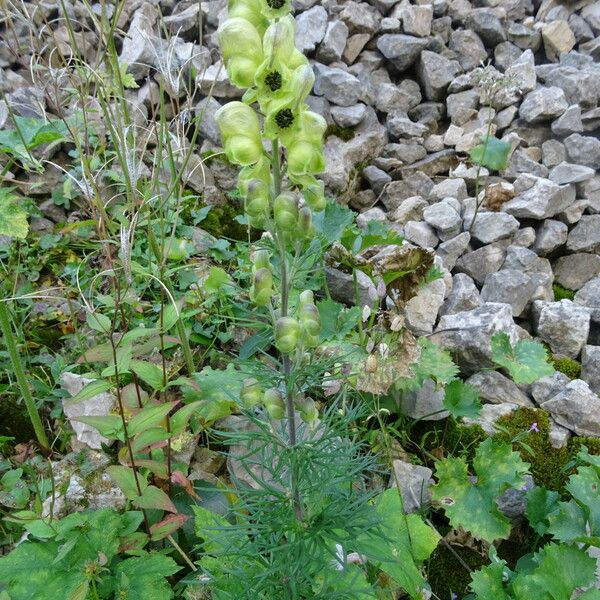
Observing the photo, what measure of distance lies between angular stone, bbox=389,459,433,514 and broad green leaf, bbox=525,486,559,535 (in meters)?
0.34

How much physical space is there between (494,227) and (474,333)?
3.11 feet

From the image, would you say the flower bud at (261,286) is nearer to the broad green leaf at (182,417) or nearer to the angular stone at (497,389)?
the broad green leaf at (182,417)

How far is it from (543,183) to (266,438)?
2693mm

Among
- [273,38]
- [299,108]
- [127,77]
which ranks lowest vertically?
[127,77]

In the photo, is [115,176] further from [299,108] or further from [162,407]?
[299,108]

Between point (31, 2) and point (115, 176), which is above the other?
point (31, 2)

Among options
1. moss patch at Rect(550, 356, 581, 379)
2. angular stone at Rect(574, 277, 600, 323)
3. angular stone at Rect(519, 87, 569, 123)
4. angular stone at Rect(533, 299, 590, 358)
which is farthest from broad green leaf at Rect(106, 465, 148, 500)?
angular stone at Rect(519, 87, 569, 123)

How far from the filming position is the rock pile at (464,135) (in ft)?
8.83

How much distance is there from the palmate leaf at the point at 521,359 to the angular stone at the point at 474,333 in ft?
0.27

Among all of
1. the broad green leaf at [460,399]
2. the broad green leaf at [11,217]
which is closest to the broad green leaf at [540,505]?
the broad green leaf at [460,399]

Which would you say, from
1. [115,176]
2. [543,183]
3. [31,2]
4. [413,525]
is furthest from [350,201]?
[31,2]

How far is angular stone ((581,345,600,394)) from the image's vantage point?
2.50 metres

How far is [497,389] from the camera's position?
2.45m

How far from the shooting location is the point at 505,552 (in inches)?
79.2
